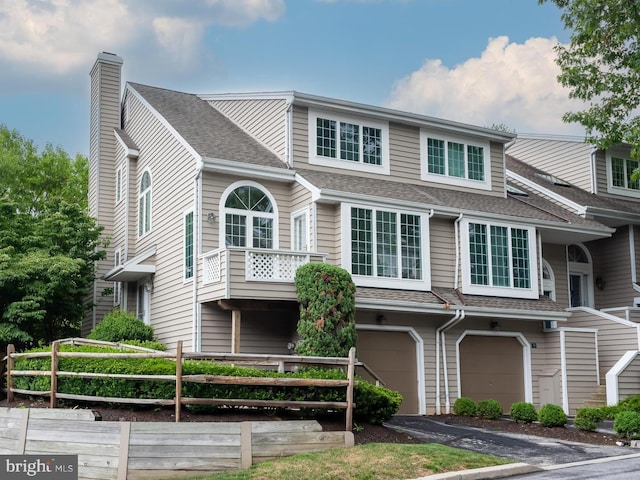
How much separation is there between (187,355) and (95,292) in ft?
40.7

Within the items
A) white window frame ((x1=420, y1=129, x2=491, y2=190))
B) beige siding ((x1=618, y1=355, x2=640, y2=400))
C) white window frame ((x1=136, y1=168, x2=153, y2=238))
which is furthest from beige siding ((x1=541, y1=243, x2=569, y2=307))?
white window frame ((x1=136, y1=168, x2=153, y2=238))

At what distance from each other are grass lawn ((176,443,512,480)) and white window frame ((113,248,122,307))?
43.4 ft

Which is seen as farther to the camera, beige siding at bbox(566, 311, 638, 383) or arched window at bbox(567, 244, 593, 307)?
arched window at bbox(567, 244, 593, 307)

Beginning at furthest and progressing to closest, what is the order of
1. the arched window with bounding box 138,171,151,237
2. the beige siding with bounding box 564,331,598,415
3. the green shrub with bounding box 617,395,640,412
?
the arched window with bounding box 138,171,151,237, the beige siding with bounding box 564,331,598,415, the green shrub with bounding box 617,395,640,412

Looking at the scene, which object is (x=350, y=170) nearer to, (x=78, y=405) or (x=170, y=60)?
(x=78, y=405)

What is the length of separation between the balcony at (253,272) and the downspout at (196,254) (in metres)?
0.56

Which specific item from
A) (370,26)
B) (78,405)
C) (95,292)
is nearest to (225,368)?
(78,405)

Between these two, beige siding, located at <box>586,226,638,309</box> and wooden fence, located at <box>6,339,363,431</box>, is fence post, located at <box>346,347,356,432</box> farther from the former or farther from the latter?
beige siding, located at <box>586,226,638,309</box>

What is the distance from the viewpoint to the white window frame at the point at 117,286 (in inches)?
951

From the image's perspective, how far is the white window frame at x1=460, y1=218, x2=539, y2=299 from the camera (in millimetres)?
20844

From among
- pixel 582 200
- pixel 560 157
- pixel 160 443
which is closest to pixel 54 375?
pixel 160 443

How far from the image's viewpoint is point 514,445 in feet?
47.8

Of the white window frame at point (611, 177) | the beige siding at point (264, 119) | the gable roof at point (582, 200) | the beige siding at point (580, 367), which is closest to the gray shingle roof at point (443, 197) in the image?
the gable roof at point (582, 200)

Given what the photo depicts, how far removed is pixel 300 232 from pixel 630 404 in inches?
364
